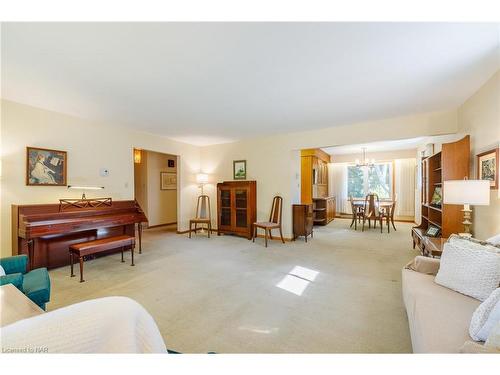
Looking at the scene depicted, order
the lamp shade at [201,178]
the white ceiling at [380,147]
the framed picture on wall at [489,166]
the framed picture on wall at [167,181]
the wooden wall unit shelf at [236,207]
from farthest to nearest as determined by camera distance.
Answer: the framed picture on wall at [167,181]
the white ceiling at [380,147]
the lamp shade at [201,178]
the wooden wall unit shelf at [236,207]
the framed picture on wall at [489,166]

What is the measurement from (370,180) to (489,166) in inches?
230

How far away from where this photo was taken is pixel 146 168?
21.2ft

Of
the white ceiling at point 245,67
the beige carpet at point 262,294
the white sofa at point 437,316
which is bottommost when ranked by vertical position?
the beige carpet at point 262,294

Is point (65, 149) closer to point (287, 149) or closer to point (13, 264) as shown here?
point (13, 264)

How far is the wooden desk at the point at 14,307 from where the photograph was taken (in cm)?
112

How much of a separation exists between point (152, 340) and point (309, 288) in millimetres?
2115

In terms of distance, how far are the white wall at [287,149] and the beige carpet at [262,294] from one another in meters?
1.38

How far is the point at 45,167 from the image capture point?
329cm

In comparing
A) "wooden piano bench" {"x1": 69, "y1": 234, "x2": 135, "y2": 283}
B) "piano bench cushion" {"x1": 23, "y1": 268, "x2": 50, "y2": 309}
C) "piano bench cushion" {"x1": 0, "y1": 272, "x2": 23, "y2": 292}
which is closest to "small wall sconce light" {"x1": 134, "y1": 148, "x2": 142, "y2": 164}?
"wooden piano bench" {"x1": 69, "y1": 234, "x2": 135, "y2": 283}

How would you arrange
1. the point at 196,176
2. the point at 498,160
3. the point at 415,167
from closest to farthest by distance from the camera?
the point at 498,160 → the point at 196,176 → the point at 415,167

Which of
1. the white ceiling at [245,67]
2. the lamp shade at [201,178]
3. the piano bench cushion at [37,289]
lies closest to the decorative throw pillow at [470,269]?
the white ceiling at [245,67]

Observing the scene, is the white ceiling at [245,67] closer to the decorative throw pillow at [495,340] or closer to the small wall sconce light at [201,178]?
the decorative throw pillow at [495,340]

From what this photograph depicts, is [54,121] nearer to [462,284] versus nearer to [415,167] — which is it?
[462,284]
